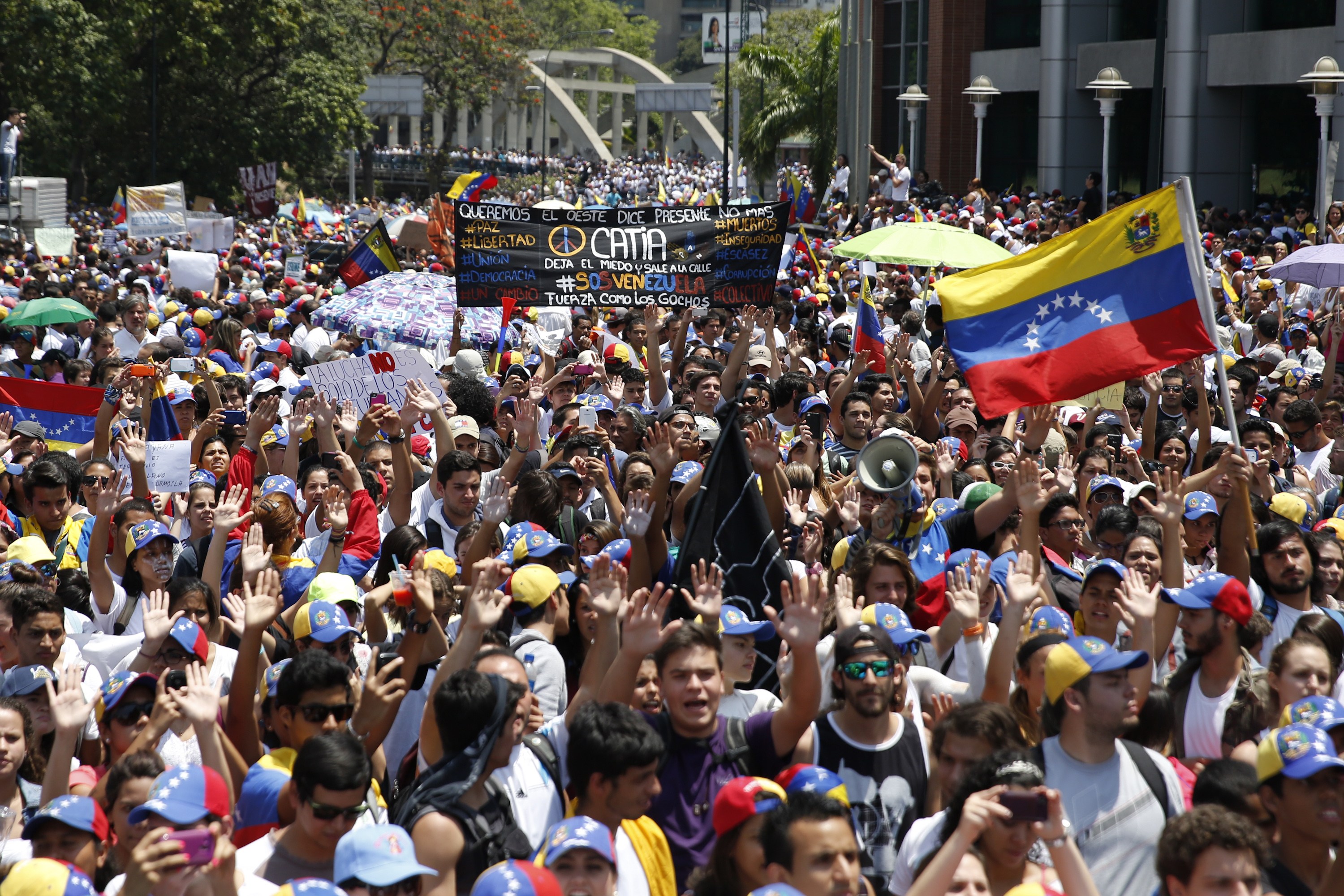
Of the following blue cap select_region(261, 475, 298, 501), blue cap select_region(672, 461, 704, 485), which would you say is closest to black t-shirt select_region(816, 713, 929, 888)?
blue cap select_region(672, 461, 704, 485)

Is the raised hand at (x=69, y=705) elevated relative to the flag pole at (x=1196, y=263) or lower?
lower

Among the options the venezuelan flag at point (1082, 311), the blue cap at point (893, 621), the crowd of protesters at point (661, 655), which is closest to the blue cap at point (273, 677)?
the crowd of protesters at point (661, 655)

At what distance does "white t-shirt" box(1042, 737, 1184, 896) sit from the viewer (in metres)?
3.98

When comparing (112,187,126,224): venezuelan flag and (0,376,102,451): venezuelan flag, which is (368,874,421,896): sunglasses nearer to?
(0,376,102,451): venezuelan flag

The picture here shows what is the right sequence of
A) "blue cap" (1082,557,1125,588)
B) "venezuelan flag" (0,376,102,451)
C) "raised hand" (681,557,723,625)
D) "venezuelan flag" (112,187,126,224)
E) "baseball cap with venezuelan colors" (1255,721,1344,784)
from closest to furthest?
1. "baseball cap with venezuelan colors" (1255,721,1344,784)
2. "raised hand" (681,557,723,625)
3. "blue cap" (1082,557,1125,588)
4. "venezuelan flag" (0,376,102,451)
5. "venezuelan flag" (112,187,126,224)

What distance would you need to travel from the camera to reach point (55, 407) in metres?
8.98

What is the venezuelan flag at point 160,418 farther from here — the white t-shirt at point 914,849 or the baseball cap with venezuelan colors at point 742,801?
Answer: the white t-shirt at point 914,849

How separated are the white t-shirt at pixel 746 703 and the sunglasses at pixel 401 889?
4.61 feet

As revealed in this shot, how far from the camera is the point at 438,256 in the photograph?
2408 centimetres

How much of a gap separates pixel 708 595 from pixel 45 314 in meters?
10.0

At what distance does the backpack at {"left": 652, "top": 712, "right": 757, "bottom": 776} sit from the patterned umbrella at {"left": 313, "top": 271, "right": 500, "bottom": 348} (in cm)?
937

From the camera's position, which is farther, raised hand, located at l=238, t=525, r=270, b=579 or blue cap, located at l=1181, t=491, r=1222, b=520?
blue cap, located at l=1181, t=491, r=1222, b=520

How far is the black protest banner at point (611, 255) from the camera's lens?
1154 cm

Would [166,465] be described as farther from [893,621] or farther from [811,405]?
[893,621]
